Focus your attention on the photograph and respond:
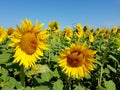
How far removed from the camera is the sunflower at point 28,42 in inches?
104

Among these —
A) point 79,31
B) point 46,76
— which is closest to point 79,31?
point 79,31

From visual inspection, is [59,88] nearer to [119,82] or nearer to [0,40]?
[119,82]

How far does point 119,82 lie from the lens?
4.74 metres

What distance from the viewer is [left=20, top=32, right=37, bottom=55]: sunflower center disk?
2690 millimetres

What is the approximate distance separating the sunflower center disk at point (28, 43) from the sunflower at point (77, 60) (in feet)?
2.34

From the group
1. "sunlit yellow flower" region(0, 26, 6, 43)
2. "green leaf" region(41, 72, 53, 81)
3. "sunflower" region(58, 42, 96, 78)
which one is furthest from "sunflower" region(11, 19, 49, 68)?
"sunlit yellow flower" region(0, 26, 6, 43)

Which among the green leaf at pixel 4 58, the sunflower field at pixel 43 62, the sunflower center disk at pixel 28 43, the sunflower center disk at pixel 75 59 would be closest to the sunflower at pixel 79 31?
the sunflower field at pixel 43 62

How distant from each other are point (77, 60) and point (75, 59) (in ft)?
0.09

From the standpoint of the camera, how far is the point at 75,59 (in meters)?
3.46

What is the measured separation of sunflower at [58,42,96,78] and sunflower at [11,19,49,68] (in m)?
0.71

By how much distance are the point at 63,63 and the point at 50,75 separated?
0.22m

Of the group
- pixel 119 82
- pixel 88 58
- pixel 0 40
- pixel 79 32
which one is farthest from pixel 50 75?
pixel 79 32

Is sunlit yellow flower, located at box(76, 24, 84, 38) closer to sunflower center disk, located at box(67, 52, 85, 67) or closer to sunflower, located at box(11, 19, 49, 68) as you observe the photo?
sunflower center disk, located at box(67, 52, 85, 67)

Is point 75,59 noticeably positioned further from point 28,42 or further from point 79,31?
point 79,31
